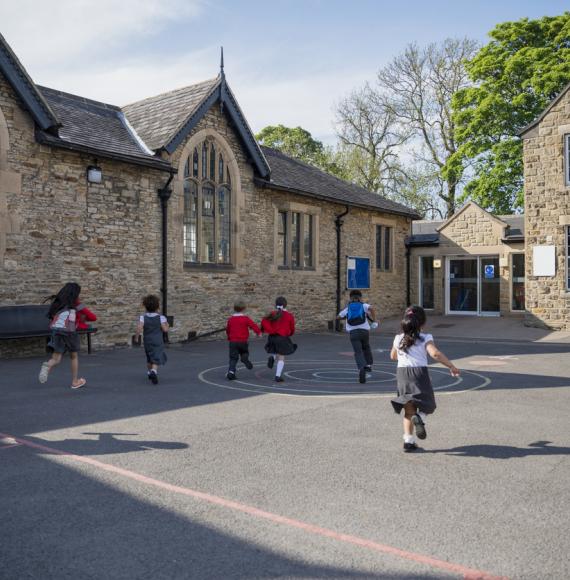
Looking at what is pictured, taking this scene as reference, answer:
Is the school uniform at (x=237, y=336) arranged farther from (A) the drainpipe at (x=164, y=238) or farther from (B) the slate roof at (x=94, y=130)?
(B) the slate roof at (x=94, y=130)

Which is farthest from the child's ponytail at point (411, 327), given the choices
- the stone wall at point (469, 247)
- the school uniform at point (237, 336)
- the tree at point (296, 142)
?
the tree at point (296, 142)

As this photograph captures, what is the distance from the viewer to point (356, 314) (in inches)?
431

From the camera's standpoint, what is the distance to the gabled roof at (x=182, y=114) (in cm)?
Answer: 1711

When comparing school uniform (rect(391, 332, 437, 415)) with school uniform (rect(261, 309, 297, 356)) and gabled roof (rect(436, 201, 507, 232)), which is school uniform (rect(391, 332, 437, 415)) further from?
gabled roof (rect(436, 201, 507, 232))

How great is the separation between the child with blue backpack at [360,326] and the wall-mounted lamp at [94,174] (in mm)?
7553

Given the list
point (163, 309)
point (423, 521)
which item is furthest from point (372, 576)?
point (163, 309)

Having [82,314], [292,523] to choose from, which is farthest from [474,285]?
[292,523]

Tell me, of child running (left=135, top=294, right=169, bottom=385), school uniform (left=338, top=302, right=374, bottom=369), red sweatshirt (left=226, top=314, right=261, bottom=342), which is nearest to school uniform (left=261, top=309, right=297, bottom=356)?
red sweatshirt (left=226, top=314, right=261, bottom=342)

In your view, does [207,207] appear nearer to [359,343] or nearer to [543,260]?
[359,343]

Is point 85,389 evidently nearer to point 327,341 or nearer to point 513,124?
point 327,341

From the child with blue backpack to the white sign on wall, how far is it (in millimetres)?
12382

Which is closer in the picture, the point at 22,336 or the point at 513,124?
the point at 22,336

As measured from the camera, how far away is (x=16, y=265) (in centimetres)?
1376

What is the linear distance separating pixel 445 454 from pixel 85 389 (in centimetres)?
583
